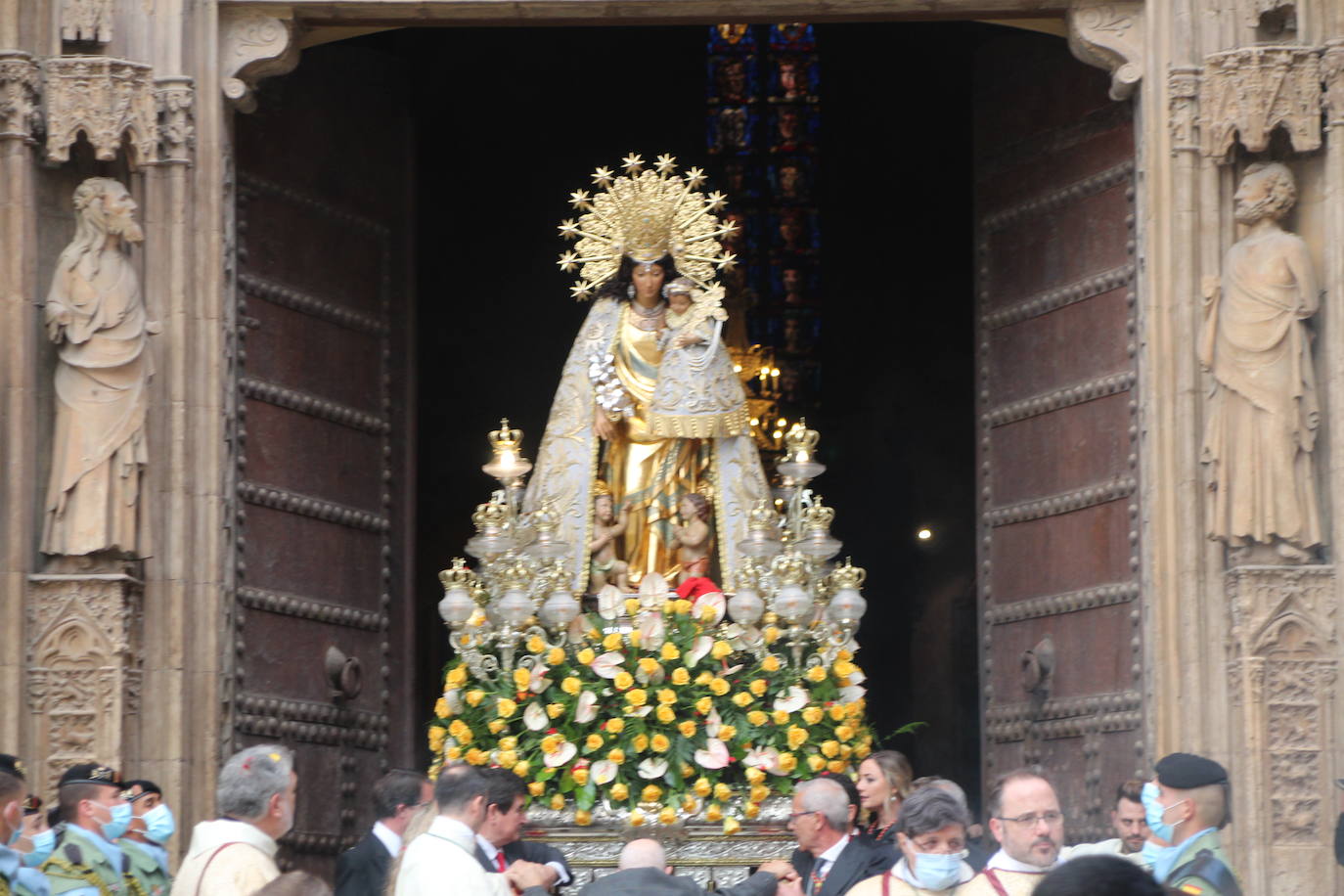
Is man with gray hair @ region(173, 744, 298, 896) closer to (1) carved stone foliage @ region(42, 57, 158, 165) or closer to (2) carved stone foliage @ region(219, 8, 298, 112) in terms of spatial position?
(1) carved stone foliage @ region(42, 57, 158, 165)

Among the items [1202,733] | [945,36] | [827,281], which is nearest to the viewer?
[1202,733]

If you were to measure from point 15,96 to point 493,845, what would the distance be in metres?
6.16

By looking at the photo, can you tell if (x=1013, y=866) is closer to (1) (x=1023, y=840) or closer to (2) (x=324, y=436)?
(1) (x=1023, y=840)

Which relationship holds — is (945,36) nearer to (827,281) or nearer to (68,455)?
(827,281)

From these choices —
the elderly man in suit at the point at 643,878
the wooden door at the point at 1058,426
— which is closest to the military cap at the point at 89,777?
the elderly man in suit at the point at 643,878

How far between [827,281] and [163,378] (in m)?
9.01

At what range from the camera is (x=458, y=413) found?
21.8m

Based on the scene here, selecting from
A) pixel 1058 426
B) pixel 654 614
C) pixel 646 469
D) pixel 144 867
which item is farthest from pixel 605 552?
pixel 144 867

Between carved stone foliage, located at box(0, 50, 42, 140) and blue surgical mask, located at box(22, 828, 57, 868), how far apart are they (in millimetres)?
5210

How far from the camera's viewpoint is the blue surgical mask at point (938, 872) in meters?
8.39

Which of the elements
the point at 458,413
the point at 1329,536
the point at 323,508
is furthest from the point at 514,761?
the point at 458,413

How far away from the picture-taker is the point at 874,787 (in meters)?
11.1

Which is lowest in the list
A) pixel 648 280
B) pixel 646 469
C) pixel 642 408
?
pixel 646 469

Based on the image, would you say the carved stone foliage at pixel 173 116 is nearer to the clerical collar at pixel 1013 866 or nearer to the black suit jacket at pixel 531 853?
the black suit jacket at pixel 531 853
